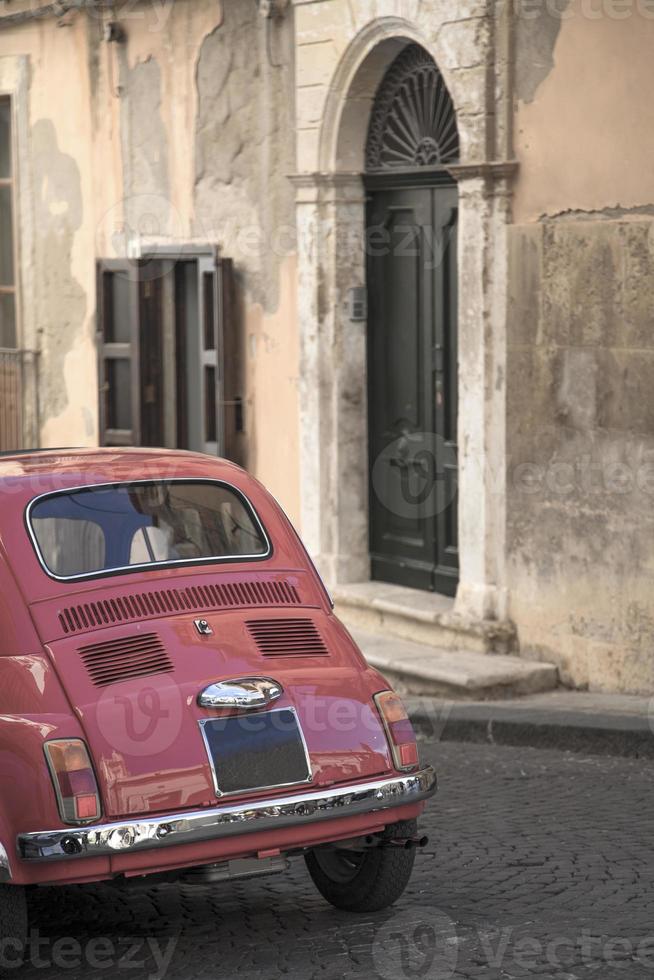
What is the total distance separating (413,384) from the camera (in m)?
11.0

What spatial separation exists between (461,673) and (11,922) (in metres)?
4.61

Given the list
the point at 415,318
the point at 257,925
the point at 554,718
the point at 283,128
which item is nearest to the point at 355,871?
the point at 257,925

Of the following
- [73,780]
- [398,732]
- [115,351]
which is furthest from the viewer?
[115,351]

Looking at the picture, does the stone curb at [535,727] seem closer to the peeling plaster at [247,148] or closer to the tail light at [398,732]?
the tail light at [398,732]

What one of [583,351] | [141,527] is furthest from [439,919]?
[583,351]

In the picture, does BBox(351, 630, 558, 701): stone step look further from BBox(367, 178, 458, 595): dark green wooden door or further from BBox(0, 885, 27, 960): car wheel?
BBox(0, 885, 27, 960): car wheel

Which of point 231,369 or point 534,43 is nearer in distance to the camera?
point 534,43

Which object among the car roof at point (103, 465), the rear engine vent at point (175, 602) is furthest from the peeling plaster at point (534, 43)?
the rear engine vent at point (175, 602)

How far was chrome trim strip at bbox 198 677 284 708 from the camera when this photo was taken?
17.1 ft

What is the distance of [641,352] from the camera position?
8.82 metres

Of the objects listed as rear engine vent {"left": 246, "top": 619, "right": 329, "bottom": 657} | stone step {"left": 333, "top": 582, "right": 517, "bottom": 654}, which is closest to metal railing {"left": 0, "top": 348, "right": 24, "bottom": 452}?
stone step {"left": 333, "top": 582, "right": 517, "bottom": 654}

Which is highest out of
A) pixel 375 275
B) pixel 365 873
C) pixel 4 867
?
pixel 375 275

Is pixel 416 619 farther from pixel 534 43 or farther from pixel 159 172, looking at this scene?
pixel 159 172

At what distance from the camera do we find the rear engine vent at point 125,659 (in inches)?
208
